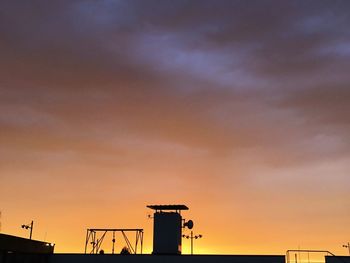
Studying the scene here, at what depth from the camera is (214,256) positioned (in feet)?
188

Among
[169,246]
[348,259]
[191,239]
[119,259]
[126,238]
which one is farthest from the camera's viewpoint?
[191,239]

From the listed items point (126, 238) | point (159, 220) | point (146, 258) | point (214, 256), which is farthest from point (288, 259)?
point (126, 238)

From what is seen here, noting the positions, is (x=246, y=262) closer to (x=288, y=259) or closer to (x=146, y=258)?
(x=288, y=259)

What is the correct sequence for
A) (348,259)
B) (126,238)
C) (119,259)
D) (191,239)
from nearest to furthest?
1. (348,259)
2. (119,259)
3. (126,238)
4. (191,239)

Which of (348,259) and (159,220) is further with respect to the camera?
(159,220)

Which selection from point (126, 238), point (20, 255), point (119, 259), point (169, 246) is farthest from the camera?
point (126, 238)

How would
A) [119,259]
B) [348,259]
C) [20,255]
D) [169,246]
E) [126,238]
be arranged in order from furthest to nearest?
[126,238] → [169,246] → [119,259] → [348,259] → [20,255]

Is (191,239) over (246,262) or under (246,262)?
over

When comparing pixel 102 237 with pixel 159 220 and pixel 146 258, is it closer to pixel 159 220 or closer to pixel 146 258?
pixel 159 220

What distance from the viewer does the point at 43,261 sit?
57812 mm

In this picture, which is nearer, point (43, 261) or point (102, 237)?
point (43, 261)

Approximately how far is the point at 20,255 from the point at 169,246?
74.5 feet

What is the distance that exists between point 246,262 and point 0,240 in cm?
2701

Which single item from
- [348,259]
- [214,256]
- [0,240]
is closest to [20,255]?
[0,240]
